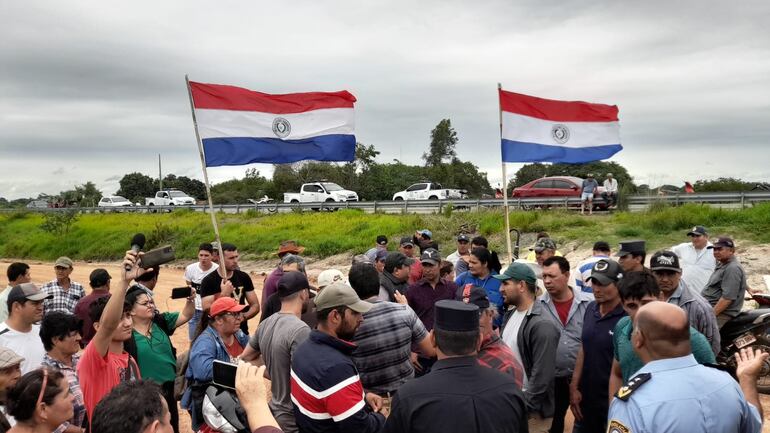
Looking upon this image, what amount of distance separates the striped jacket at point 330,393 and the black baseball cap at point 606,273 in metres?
2.09

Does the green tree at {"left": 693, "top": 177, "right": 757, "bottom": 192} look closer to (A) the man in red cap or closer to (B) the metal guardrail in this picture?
(B) the metal guardrail

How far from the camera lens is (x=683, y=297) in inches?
186

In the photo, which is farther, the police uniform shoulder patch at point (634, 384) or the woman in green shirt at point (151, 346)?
the woman in green shirt at point (151, 346)

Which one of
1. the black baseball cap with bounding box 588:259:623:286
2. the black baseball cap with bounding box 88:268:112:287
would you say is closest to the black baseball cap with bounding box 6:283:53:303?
the black baseball cap with bounding box 88:268:112:287

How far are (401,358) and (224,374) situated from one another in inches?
67.7

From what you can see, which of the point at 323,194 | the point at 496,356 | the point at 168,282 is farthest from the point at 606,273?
the point at 323,194

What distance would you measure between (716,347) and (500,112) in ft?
16.8

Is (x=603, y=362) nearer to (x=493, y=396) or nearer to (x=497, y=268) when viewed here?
(x=493, y=396)

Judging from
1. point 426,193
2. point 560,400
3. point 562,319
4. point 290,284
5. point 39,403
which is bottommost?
point 560,400

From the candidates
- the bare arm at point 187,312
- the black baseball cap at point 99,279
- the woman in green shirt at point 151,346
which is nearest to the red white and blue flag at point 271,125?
the black baseball cap at point 99,279

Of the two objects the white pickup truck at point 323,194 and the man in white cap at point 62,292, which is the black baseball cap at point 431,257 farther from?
the white pickup truck at point 323,194

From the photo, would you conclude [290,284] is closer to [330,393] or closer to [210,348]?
[210,348]

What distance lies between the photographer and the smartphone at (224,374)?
293 centimetres

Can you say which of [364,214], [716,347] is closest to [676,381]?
[716,347]
